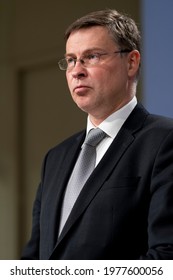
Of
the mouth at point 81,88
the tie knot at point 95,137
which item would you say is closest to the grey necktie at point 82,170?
the tie knot at point 95,137

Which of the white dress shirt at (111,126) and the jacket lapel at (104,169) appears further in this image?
the white dress shirt at (111,126)

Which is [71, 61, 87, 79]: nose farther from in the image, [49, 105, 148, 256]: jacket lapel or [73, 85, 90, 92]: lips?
[49, 105, 148, 256]: jacket lapel

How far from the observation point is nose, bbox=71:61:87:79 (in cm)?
124

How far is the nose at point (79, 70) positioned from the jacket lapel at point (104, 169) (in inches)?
6.7

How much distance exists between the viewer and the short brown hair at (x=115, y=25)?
1253mm

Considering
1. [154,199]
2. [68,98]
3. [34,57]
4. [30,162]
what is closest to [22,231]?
[30,162]

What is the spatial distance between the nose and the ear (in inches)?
5.9

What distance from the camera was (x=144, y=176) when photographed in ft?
3.64

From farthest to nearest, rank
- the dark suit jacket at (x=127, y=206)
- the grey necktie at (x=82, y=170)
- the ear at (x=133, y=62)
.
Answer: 1. the ear at (x=133, y=62)
2. the grey necktie at (x=82, y=170)
3. the dark suit jacket at (x=127, y=206)

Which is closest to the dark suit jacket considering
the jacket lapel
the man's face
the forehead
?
the jacket lapel

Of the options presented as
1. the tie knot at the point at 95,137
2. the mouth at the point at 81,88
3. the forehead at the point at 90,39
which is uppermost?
the forehead at the point at 90,39

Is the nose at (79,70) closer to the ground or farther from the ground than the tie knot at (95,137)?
farther from the ground

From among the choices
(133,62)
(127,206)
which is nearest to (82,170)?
(127,206)

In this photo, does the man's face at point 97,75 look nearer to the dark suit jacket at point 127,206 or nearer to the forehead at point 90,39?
the forehead at point 90,39
